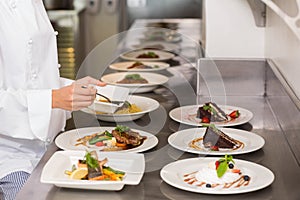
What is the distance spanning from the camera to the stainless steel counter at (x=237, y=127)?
1.44 m

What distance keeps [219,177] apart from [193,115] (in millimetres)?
636

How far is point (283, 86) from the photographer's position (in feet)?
6.73

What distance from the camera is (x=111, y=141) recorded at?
1824 mm

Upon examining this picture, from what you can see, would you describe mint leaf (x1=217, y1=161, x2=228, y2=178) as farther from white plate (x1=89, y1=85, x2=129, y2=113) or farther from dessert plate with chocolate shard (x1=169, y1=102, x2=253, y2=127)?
white plate (x1=89, y1=85, x2=129, y2=113)

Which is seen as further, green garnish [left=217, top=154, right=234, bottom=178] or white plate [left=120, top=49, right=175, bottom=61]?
white plate [left=120, top=49, right=175, bottom=61]

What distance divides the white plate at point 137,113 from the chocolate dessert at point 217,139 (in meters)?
0.37

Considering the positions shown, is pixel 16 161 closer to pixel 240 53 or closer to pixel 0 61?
pixel 0 61

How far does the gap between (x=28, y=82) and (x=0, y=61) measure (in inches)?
4.7

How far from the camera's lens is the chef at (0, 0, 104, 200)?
186cm

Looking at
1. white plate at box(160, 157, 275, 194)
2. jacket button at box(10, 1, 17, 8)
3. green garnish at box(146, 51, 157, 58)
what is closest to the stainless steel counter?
white plate at box(160, 157, 275, 194)

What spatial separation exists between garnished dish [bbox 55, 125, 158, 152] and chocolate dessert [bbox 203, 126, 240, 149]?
150 mm

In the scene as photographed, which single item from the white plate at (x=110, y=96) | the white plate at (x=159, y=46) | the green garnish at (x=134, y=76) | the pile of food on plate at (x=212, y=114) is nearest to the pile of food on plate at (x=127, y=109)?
the white plate at (x=110, y=96)

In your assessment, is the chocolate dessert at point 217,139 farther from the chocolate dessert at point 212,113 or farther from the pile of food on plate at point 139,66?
the pile of food on plate at point 139,66

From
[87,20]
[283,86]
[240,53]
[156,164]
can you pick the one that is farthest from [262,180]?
[87,20]
